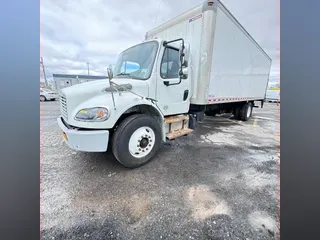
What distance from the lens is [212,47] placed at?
11.5ft

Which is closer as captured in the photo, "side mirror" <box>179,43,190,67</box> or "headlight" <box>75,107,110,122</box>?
"headlight" <box>75,107,110,122</box>

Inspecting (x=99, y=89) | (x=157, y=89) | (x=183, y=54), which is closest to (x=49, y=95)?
(x=99, y=89)

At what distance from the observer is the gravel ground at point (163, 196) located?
5.19 ft

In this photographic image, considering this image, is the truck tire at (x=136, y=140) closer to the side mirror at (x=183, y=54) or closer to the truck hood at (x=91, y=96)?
the truck hood at (x=91, y=96)

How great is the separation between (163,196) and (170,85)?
2174 mm

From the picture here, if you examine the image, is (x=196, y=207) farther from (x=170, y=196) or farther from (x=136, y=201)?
(x=136, y=201)

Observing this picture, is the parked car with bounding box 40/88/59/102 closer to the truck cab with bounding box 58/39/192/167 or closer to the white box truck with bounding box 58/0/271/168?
the white box truck with bounding box 58/0/271/168

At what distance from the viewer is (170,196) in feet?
6.73

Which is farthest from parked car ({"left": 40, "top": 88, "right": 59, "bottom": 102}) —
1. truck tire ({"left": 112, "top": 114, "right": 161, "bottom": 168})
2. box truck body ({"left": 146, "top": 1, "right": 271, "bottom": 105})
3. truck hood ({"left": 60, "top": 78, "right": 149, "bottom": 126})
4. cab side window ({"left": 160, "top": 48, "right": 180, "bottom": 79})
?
truck tire ({"left": 112, "top": 114, "right": 161, "bottom": 168})

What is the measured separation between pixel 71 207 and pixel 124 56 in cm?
305

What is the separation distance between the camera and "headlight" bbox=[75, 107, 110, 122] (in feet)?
7.41

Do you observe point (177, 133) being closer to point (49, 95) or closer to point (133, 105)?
point (133, 105)
